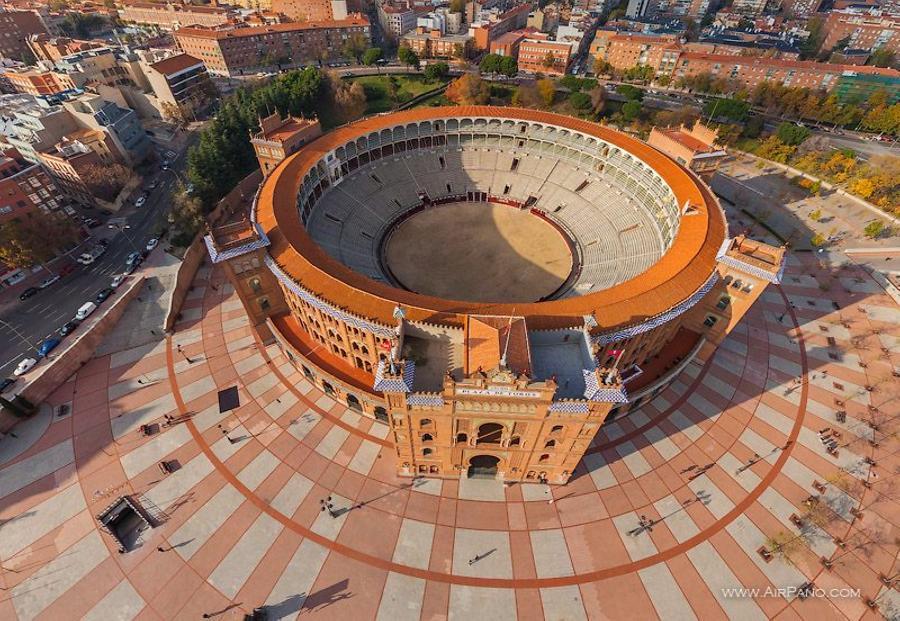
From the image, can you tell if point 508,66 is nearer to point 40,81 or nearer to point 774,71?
point 774,71

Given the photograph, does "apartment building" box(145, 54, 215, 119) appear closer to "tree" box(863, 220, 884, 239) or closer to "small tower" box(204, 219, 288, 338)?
"small tower" box(204, 219, 288, 338)

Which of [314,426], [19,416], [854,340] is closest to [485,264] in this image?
[314,426]

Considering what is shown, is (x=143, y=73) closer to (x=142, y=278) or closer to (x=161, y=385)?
(x=142, y=278)

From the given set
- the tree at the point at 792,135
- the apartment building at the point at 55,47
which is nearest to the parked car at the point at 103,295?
the apartment building at the point at 55,47

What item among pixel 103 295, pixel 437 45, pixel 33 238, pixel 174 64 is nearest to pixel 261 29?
pixel 174 64

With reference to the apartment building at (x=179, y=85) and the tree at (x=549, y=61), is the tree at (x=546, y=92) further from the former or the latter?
the apartment building at (x=179, y=85)

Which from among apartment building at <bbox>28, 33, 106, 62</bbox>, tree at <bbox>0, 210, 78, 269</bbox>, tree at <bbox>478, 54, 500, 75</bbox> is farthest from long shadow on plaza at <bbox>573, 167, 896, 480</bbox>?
apartment building at <bbox>28, 33, 106, 62</bbox>
